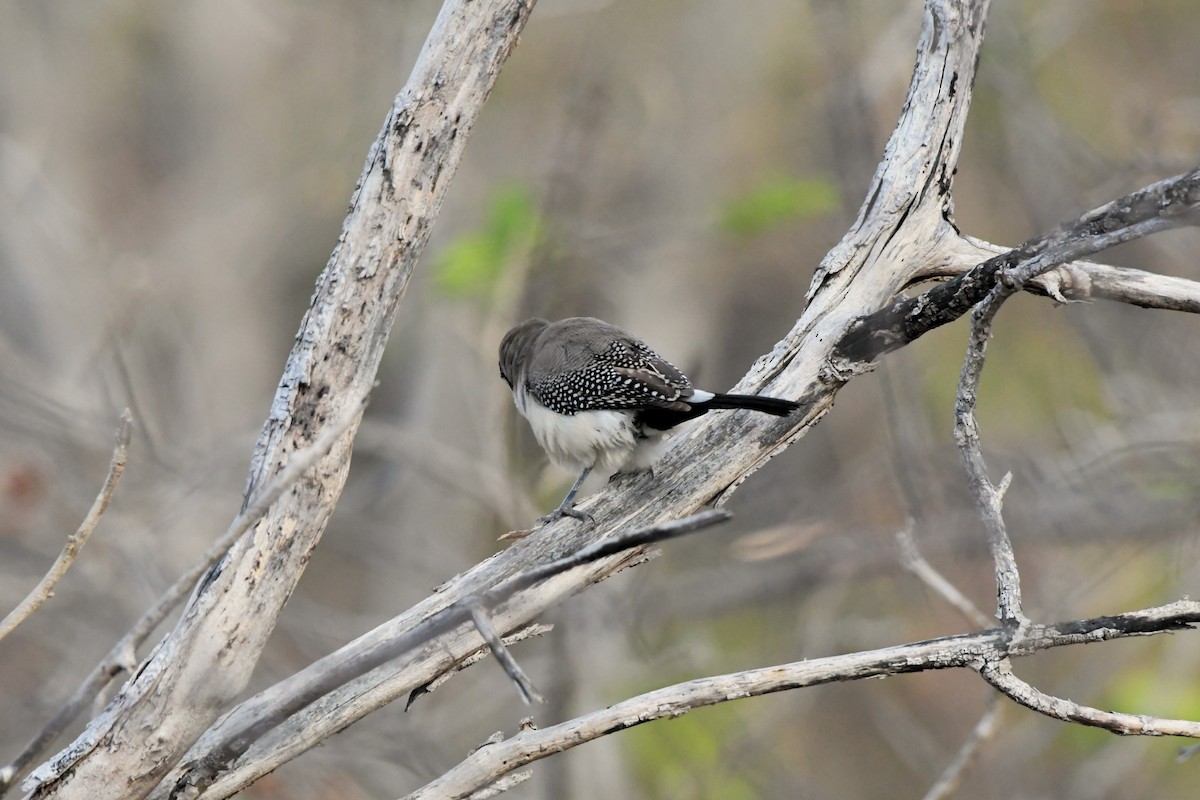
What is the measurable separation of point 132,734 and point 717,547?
260 inches

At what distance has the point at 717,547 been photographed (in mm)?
8875

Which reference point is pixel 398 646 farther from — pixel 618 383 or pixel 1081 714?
pixel 618 383

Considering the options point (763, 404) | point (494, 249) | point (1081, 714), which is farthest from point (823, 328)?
point (494, 249)

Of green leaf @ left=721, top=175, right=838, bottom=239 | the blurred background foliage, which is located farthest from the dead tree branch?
green leaf @ left=721, top=175, right=838, bottom=239

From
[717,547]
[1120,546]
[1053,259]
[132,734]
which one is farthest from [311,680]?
[717,547]

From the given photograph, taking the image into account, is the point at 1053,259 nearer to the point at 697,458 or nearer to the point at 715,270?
the point at 697,458

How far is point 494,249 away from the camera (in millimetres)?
6641

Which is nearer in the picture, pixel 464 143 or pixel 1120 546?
pixel 464 143

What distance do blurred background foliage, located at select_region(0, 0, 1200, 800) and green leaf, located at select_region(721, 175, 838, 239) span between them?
30 mm

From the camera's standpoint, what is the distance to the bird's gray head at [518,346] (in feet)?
16.0

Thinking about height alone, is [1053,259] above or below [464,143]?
below

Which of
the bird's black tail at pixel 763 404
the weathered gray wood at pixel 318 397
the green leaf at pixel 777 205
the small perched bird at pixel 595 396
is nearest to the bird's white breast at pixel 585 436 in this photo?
the small perched bird at pixel 595 396

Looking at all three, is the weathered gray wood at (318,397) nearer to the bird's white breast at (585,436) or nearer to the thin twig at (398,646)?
the thin twig at (398,646)

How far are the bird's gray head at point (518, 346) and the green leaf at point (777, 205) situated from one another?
98.9 inches
